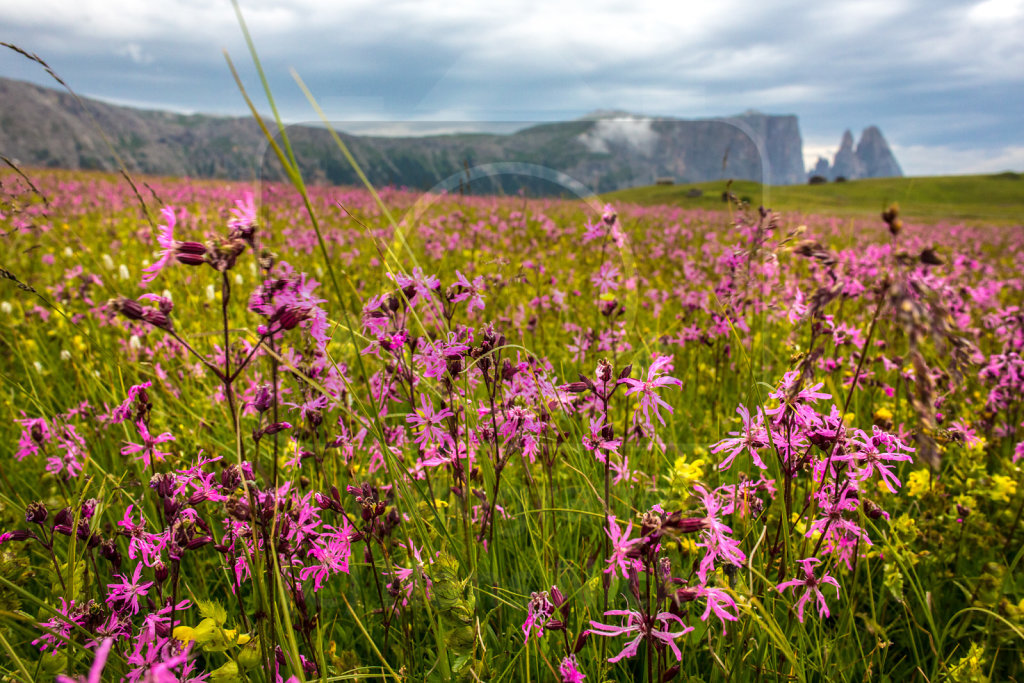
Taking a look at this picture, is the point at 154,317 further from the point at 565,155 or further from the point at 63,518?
the point at 565,155

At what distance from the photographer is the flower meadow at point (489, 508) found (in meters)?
1.26

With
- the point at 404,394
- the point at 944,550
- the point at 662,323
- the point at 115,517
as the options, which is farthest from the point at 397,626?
the point at 662,323

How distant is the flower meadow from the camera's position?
126 cm

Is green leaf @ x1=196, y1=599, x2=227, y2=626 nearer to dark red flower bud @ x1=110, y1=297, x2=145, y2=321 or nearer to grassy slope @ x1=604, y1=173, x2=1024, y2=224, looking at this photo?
dark red flower bud @ x1=110, y1=297, x2=145, y2=321

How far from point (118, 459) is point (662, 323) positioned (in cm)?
451

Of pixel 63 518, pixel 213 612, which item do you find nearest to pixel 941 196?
pixel 213 612

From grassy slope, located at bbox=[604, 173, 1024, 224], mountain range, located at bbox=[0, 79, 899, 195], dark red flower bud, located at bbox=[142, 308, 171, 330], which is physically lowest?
dark red flower bud, located at bbox=[142, 308, 171, 330]

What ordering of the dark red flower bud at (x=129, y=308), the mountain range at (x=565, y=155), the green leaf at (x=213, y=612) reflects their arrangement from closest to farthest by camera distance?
the dark red flower bud at (x=129, y=308)
the green leaf at (x=213, y=612)
the mountain range at (x=565, y=155)

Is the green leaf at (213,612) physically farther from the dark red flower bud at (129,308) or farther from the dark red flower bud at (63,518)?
the dark red flower bud at (129,308)

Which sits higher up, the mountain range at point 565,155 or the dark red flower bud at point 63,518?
the mountain range at point 565,155

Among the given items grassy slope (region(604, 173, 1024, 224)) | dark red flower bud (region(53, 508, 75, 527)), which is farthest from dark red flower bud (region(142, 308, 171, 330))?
grassy slope (region(604, 173, 1024, 224))

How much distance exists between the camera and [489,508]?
6.10 feet

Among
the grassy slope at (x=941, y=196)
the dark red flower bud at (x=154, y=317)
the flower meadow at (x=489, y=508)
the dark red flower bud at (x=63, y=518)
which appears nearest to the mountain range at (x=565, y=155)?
the flower meadow at (x=489, y=508)

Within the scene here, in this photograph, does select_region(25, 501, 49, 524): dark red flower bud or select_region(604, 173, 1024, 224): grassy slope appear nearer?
select_region(25, 501, 49, 524): dark red flower bud
